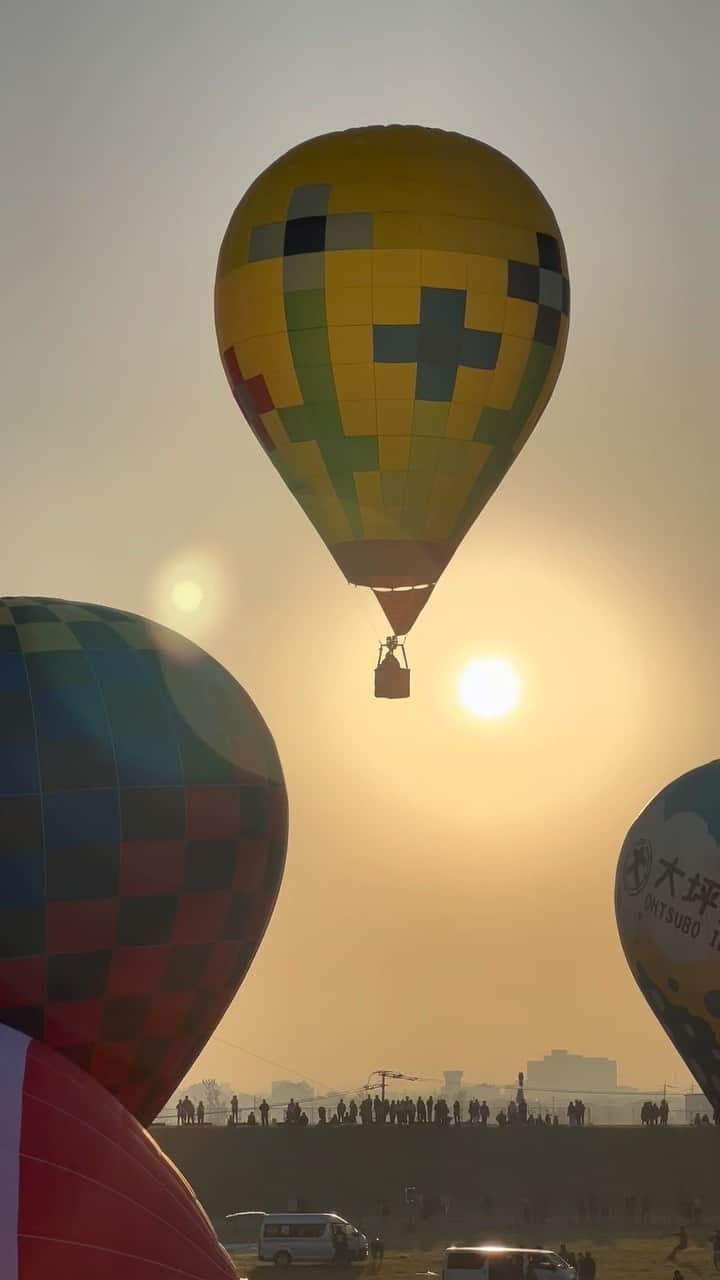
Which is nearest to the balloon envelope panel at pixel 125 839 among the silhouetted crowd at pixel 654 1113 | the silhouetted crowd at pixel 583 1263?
the silhouetted crowd at pixel 583 1263

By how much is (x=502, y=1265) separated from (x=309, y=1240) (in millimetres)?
6960

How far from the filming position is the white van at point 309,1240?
49906 millimetres

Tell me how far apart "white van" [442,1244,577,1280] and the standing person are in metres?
5.32

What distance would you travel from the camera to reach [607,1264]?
48.7m

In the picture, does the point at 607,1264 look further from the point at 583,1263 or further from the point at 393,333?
the point at 393,333

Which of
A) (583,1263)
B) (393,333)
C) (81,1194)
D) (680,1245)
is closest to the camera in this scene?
(81,1194)

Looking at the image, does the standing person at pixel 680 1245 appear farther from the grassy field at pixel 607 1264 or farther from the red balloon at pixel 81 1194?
the red balloon at pixel 81 1194

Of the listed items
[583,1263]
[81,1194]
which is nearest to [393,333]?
[583,1263]

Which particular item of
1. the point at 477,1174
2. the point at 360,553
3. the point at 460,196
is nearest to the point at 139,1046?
the point at 360,553

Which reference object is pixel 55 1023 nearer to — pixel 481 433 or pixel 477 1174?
pixel 481 433

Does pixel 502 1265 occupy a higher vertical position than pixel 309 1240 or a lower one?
lower

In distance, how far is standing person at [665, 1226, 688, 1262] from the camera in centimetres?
4969

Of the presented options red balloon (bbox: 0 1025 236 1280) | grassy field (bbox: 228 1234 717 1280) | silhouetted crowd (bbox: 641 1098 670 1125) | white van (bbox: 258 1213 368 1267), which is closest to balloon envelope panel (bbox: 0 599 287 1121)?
red balloon (bbox: 0 1025 236 1280)

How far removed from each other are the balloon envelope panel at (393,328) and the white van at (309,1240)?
12.0 m
